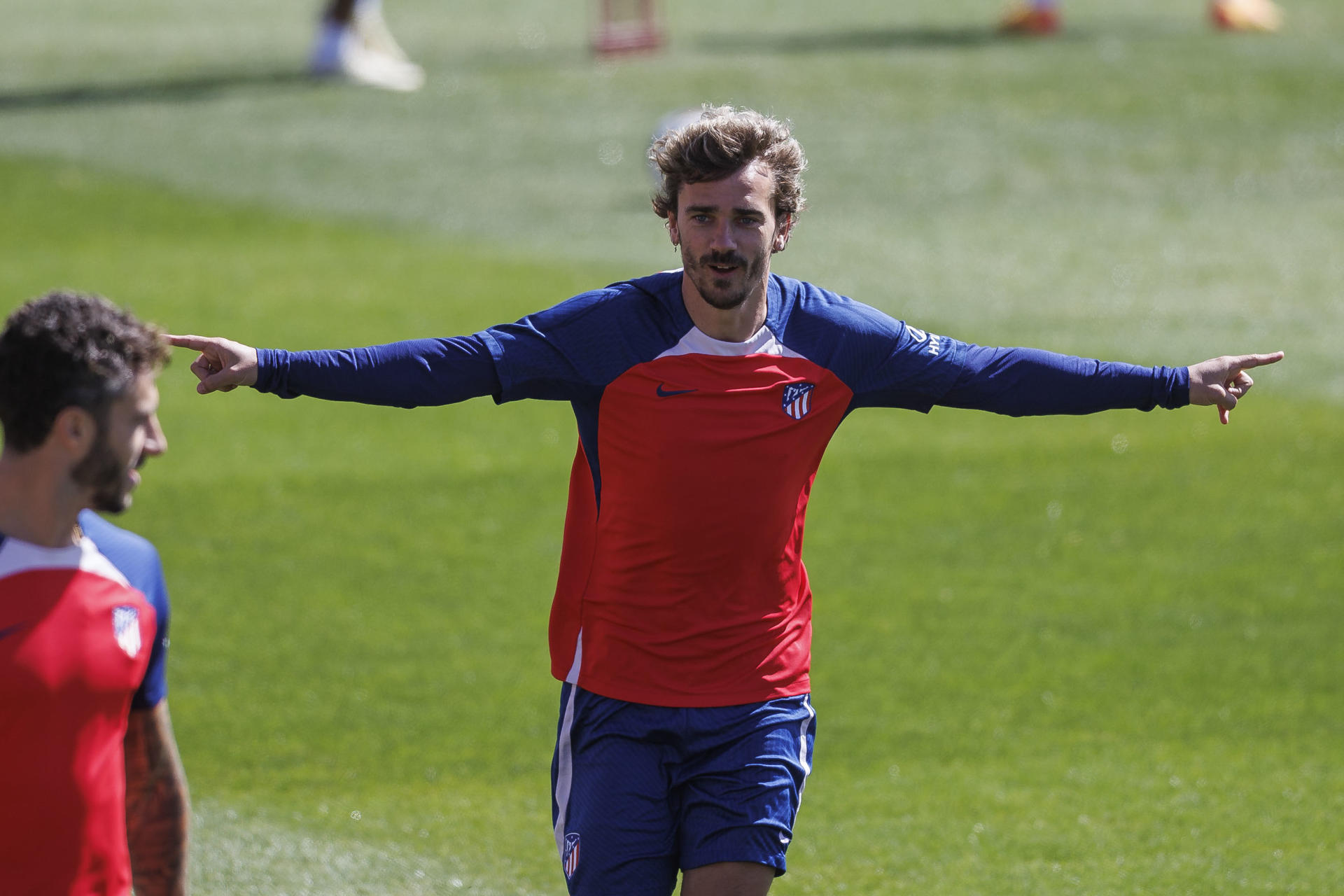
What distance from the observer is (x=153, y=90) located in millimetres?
25250

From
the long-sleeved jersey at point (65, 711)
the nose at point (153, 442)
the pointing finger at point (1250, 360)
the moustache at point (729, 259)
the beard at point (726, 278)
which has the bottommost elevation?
the long-sleeved jersey at point (65, 711)

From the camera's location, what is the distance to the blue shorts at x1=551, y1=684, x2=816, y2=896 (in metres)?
4.84

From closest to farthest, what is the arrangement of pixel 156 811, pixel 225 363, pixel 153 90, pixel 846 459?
pixel 156 811 < pixel 225 363 < pixel 846 459 < pixel 153 90

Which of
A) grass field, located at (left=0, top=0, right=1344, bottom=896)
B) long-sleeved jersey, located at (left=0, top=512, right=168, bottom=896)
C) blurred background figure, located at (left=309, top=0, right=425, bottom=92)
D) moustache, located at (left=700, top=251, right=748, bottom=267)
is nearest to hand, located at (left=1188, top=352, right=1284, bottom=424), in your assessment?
moustache, located at (left=700, top=251, right=748, bottom=267)

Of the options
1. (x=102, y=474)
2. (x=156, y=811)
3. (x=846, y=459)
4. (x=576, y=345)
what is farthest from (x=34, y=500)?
(x=846, y=459)

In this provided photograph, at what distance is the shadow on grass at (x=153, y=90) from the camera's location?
24.7m

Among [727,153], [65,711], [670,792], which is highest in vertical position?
[727,153]

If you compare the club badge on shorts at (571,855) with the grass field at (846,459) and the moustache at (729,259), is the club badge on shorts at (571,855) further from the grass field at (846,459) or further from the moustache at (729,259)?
the grass field at (846,459)

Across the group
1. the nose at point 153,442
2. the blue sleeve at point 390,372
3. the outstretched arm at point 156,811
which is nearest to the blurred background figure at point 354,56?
the blue sleeve at point 390,372

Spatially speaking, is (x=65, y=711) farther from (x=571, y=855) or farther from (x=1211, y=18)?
(x=1211, y=18)

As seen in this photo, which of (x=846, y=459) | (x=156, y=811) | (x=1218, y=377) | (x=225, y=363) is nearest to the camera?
(x=156, y=811)

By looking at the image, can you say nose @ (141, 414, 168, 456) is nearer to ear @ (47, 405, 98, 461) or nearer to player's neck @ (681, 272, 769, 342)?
ear @ (47, 405, 98, 461)

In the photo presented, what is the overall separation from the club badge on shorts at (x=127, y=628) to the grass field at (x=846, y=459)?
10.7 ft

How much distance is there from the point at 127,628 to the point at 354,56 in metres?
23.0
